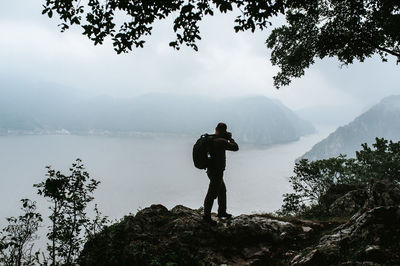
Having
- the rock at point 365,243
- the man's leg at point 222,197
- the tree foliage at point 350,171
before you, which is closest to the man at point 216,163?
Result: the man's leg at point 222,197

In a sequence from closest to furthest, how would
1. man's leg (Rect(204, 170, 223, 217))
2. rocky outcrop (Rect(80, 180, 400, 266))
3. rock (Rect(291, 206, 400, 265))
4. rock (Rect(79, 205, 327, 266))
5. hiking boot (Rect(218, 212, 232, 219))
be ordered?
rock (Rect(291, 206, 400, 265)) < rocky outcrop (Rect(80, 180, 400, 266)) < rock (Rect(79, 205, 327, 266)) < man's leg (Rect(204, 170, 223, 217)) < hiking boot (Rect(218, 212, 232, 219))

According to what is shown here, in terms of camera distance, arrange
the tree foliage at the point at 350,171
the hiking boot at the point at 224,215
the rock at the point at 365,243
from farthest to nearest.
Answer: the tree foliage at the point at 350,171 < the hiking boot at the point at 224,215 < the rock at the point at 365,243

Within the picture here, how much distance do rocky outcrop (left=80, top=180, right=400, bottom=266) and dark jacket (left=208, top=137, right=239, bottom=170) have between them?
1748mm

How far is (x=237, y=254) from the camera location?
669cm

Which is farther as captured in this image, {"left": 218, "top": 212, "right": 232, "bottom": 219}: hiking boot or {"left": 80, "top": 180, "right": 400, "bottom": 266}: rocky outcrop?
{"left": 218, "top": 212, "right": 232, "bottom": 219}: hiking boot

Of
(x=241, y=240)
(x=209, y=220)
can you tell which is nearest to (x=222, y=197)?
(x=209, y=220)

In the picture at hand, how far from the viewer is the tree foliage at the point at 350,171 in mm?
24750

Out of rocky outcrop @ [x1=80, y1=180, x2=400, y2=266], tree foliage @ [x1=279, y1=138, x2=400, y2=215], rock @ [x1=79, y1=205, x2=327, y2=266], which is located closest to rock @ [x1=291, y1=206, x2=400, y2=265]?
rocky outcrop @ [x1=80, y1=180, x2=400, y2=266]

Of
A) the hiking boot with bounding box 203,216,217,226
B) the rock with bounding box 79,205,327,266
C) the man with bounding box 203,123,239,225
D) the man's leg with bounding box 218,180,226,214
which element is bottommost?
the rock with bounding box 79,205,327,266

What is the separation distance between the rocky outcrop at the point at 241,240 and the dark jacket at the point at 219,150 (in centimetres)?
175

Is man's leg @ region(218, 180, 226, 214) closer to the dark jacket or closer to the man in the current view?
the man

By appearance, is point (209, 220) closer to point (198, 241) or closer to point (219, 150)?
point (198, 241)

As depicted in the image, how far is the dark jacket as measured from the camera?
7.30 m

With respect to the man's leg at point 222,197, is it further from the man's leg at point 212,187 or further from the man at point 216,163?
the man's leg at point 212,187
